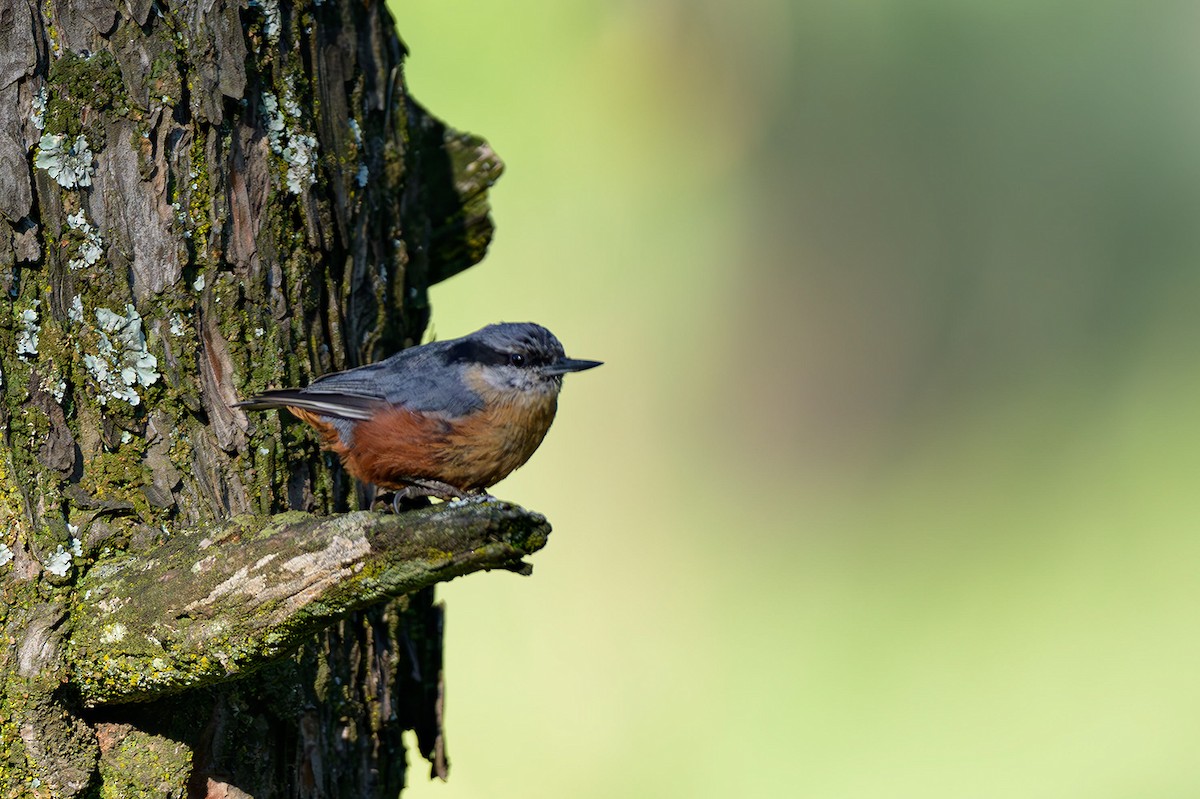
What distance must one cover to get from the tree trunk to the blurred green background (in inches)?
125

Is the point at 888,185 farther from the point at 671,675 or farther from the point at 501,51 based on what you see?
the point at 671,675

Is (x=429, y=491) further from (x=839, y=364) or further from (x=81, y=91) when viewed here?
(x=839, y=364)

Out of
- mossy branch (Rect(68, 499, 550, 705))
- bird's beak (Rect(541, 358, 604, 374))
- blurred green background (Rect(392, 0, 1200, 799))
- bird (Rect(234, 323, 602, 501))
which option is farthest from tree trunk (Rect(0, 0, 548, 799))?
blurred green background (Rect(392, 0, 1200, 799))

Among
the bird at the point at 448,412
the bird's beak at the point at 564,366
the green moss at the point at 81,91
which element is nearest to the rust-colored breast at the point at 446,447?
the bird at the point at 448,412

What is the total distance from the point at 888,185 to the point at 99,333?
576 cm

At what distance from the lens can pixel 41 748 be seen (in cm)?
234

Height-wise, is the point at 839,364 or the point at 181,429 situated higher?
the point at 839,364

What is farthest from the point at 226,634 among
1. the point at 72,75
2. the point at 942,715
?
the point at 942,715

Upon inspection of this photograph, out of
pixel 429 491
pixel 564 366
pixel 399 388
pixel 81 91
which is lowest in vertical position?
pixel 429 491

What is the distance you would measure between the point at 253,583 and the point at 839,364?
18.2 ft

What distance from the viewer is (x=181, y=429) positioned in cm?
256

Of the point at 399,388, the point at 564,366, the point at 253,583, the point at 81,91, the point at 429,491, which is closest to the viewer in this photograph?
the point at 253,583

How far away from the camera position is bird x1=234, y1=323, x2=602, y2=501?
3066 millimetres

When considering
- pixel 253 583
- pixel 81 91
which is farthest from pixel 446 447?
pixel 81 91
